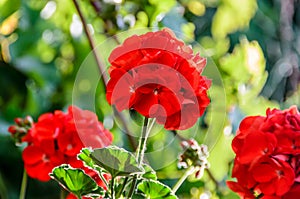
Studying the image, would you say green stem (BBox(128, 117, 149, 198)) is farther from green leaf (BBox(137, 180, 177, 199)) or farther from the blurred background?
the blurred background

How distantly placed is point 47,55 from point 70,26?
0.07 meters

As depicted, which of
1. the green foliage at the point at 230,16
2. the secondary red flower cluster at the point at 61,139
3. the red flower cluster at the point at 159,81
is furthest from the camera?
the green foliage at the point at 230,16

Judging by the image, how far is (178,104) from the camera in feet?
1.45

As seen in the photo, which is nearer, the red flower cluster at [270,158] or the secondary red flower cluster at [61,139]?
the red flower cluster at [270,158]

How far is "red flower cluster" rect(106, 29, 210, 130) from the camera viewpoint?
0.44 meters

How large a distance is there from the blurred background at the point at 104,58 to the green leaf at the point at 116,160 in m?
0.30

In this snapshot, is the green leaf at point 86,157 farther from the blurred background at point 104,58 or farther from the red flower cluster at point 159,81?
the blurred background at point 104,58

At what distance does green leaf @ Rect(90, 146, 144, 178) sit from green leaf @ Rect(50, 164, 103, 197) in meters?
0.03

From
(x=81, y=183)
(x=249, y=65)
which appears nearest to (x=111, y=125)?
(x=249, y=65)

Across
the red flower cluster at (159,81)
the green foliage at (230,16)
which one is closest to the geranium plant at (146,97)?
the red flower cluster at (159,81)

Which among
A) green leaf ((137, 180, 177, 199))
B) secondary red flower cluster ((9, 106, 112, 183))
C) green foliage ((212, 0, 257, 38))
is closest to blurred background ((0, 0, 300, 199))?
green foliage ((212, 0, 257, 38))

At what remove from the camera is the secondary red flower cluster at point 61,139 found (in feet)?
1.94

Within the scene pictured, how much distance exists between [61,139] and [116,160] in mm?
157

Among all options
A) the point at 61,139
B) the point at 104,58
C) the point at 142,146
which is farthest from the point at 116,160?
the point at 104,58
